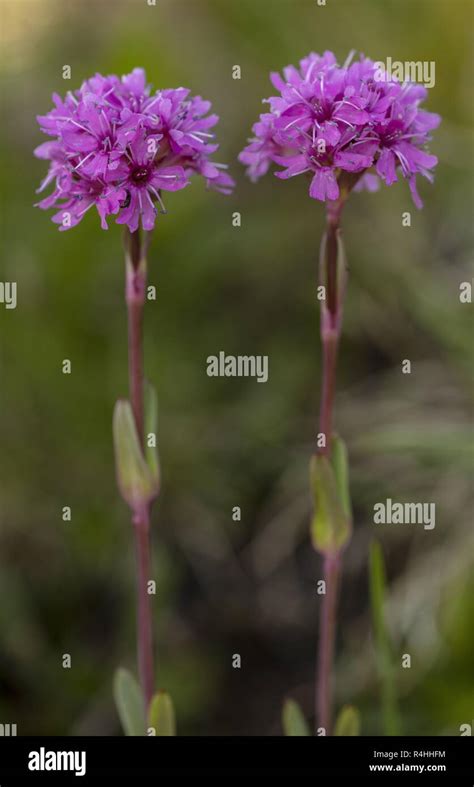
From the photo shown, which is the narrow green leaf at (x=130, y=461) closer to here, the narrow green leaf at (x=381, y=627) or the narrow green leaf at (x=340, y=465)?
the narrow green leaf at (x=340, y=465)

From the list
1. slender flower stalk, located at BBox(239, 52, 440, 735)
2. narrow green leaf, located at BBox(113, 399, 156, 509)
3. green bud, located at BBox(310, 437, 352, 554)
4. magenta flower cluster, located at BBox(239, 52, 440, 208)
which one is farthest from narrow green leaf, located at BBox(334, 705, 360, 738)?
magenta flower cluster, located at BBox(239, 52, 440, 208)

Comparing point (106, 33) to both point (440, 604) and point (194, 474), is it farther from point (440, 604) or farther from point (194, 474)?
point (440, 604)

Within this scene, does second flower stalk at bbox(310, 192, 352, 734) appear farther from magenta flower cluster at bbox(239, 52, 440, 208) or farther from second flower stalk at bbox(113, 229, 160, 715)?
second flower stalk at bbox(113, 229, 160, 715)

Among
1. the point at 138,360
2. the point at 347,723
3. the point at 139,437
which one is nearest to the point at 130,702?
the point at 347,723

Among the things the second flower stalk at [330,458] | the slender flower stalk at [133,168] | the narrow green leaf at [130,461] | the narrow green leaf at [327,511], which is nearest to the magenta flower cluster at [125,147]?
the slender flower stalk at [133,168]

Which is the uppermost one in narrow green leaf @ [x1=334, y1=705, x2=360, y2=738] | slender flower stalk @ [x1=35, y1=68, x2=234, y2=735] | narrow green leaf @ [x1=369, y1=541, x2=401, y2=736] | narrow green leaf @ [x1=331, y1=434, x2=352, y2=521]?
slender flower stalk @ [x1=35, y1=68, x2=234, y2=735]

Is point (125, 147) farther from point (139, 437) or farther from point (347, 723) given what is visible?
point (347, 723)

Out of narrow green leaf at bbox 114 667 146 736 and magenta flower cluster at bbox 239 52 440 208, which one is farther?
narrow green leaf at bbox 114 667 146 736

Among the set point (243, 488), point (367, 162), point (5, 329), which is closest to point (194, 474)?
point (243, 488)
